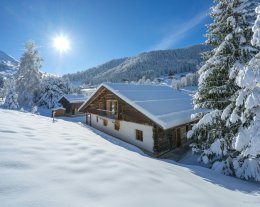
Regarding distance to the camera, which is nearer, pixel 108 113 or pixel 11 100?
pixel 108 113

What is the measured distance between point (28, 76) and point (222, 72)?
4166 centimetres

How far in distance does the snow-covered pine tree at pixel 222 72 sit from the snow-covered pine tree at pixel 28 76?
39.6 m

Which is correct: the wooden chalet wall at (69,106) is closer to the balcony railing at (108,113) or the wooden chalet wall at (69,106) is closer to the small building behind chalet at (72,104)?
the small building behind chalet at (72,104)

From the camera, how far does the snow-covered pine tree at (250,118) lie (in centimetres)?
666

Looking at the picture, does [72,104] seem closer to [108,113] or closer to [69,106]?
[69,106]

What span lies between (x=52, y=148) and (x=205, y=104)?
9.76 meters

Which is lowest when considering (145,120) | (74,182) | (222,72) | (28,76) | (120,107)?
(145,120)

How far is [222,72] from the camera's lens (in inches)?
460

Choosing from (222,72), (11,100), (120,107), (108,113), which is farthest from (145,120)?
(11,100)

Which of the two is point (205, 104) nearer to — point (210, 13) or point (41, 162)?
point (210, 13)

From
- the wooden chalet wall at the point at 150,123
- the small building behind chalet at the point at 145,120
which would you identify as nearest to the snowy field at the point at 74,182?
the small building behind chalet at the point at 145,120

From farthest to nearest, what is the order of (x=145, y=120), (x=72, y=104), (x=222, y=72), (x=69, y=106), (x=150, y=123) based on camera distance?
(x=69, y=106) < (x=72, y=104) < (x=145, y=120) < (x=150, y=123) < (x=222, y=72)

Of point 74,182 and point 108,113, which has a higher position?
point 74,182

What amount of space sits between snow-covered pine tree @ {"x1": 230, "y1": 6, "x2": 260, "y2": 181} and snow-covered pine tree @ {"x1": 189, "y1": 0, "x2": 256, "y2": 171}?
101 cm
